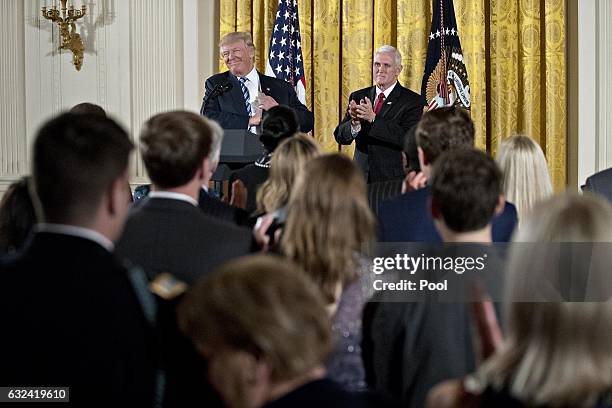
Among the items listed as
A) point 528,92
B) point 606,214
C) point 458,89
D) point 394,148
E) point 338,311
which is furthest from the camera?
point 528,92

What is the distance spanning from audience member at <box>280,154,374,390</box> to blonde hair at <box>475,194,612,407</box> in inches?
34.7

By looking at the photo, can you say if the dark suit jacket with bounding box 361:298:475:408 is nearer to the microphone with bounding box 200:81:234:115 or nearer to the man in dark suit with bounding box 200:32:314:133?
the microphone with bounding box 200:81:234:115

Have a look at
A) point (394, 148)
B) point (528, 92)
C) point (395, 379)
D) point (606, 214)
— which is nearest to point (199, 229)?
point (395, 379)

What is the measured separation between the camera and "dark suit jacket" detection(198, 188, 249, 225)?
11.2 ft

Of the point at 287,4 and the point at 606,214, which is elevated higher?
the point at 287,4

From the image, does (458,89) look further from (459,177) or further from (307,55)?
(459,177)

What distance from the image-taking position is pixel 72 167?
1839 millimetres

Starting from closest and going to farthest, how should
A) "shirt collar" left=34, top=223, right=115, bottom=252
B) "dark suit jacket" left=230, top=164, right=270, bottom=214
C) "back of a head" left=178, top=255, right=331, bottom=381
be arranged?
"back of a head" left=178, top=255, right=331, bottom=381 < "shirt collar" left=34, top=223, right=115, bottom=252 < "dark suit jacket" left=230, top=164, right=270, bottom=214

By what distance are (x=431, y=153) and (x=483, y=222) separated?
3.30 ft

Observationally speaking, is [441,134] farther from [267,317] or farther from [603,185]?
[267,317]

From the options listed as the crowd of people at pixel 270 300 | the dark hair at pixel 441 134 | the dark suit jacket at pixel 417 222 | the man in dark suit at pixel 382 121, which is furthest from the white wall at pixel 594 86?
the crowd of people at pixel 270 300

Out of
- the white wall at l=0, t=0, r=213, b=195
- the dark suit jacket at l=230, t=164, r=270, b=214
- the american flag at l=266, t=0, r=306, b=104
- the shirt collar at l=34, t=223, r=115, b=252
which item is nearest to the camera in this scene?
the shirt collar at l=34, t=223, r=115, b=252

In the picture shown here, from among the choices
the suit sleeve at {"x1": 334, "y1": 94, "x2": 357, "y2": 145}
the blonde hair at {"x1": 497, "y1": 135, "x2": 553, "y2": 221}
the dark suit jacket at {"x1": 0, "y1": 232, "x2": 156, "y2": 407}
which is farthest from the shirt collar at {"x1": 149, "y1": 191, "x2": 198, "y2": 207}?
the suit sleeve at {"x1": 334, "y1": 94, "x2": 357, "y2": 145}

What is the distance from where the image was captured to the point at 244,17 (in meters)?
8.59
